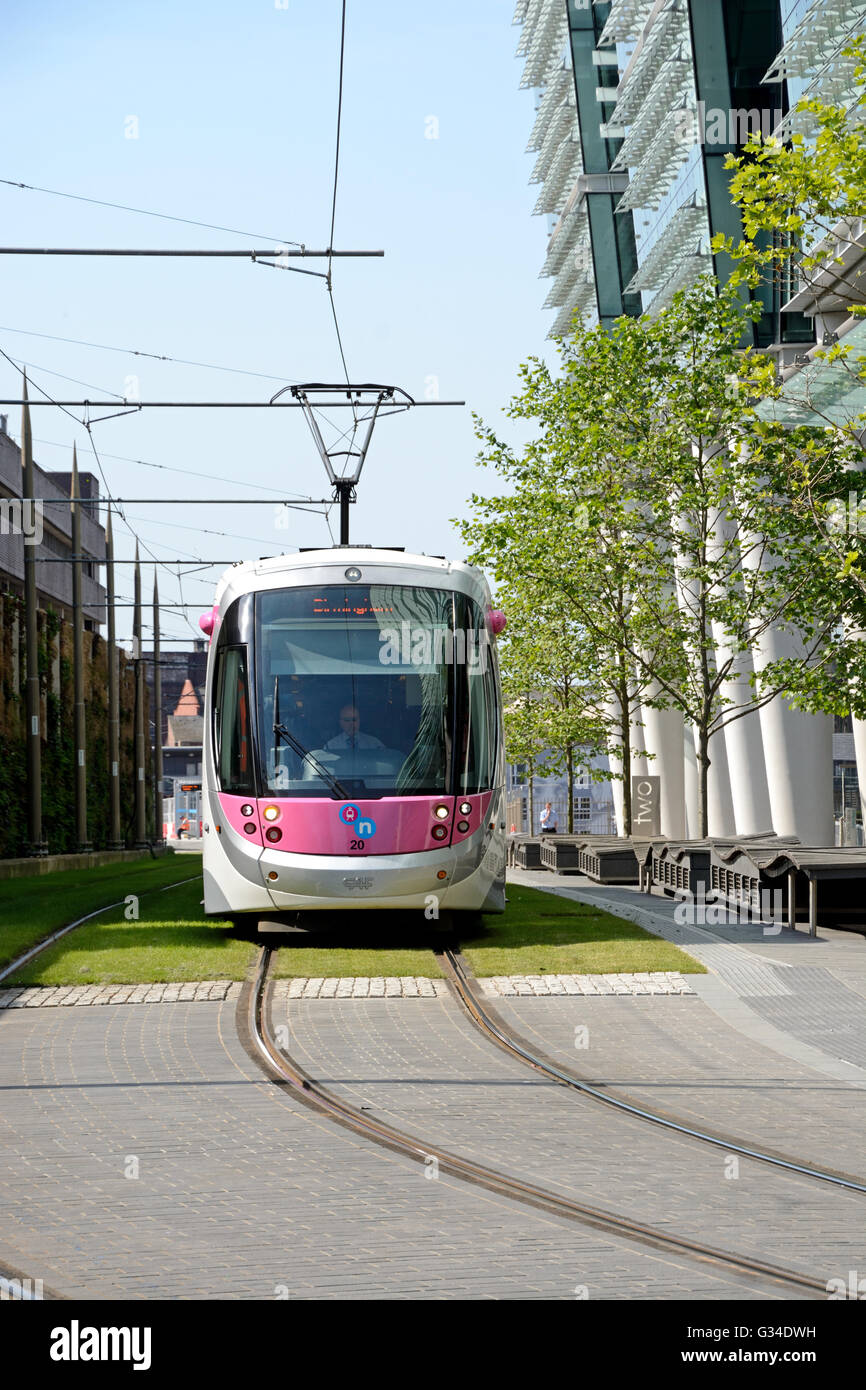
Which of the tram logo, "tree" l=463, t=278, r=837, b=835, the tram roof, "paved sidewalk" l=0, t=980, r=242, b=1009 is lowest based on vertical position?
"paved sidewalk" l=0, t=980, r=242, b=1009

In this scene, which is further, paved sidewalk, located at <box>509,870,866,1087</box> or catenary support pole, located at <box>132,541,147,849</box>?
catenary support pole, located at <box>132,541,147,849</box>

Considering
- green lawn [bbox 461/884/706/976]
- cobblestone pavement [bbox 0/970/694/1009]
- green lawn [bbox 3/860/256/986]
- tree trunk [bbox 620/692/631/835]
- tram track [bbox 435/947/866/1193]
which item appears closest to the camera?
tram track [bbox 435/947/866/1193]

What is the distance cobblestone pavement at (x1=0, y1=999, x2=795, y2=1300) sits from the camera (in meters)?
5.75

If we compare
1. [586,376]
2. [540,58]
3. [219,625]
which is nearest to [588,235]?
[540,58]

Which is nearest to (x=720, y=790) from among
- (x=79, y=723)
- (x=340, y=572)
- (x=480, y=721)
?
(x=79, y=723)

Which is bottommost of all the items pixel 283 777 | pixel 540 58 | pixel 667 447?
pixel 283 777

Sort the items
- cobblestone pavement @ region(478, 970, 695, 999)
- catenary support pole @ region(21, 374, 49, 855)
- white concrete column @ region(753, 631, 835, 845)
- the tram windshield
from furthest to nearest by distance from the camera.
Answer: catenary support pole @ region(21, 374, 49, 855) → white concrete column @ region(753, 631, 835, 845) → the tram windshield → cobblestone pavement @ region(478, 970, 695, 999)

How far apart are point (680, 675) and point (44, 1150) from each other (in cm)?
2147

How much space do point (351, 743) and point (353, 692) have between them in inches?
18.9

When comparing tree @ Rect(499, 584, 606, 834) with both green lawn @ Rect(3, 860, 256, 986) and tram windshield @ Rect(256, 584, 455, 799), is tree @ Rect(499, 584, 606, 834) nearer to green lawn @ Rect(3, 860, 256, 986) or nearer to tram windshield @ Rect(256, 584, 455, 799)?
green lawn @ Rect(3, 860, 256, 986)

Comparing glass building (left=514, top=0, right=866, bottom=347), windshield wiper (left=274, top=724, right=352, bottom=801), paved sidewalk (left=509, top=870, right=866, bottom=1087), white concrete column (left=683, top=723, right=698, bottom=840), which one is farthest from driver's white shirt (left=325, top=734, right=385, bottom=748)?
white concrete column (left=683, top=723, right=698, bottom=840)

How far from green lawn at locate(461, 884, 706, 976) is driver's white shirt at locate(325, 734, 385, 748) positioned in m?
2.13

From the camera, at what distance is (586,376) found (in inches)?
1115
